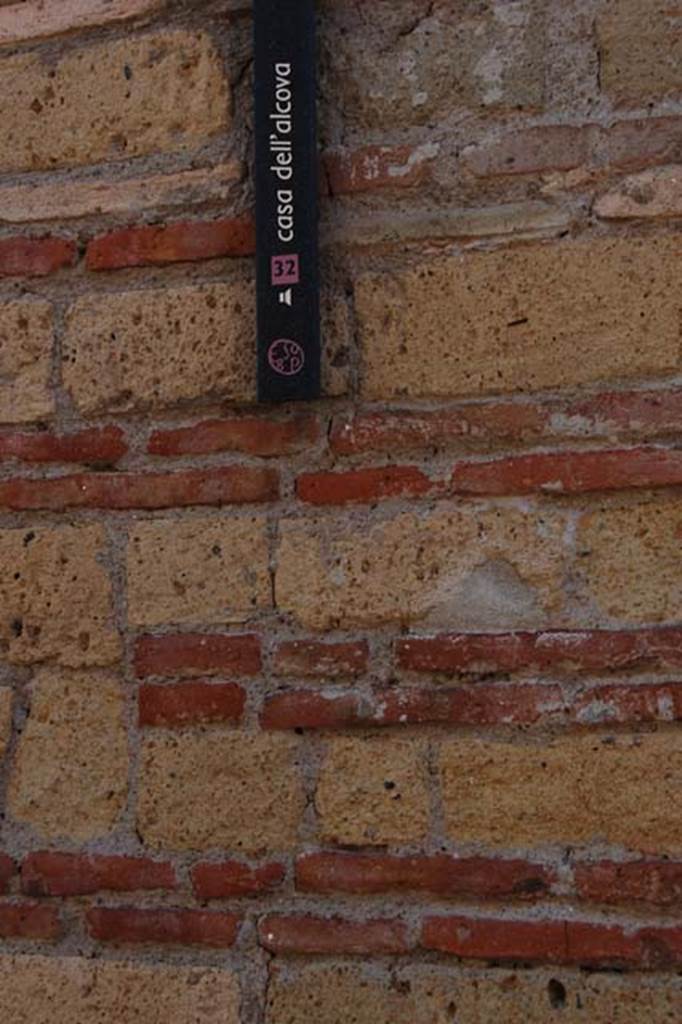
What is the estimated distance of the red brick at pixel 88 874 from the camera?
81.4 inches

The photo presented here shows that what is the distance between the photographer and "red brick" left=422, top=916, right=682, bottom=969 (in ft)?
6.13

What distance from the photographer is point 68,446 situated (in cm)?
220

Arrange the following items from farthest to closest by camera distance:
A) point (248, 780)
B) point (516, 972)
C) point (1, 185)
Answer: point (1, 185), point (248, 780), point (516, 972)

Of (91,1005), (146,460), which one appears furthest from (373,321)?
(91,1005)

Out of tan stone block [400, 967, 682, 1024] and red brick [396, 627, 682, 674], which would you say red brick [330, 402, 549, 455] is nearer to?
red brick [396, 627, 682, 674]

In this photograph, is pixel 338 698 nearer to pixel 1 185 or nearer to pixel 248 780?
pixel 248 780

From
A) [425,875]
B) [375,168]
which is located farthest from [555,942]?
[375,168]

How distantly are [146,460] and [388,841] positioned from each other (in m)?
0.71

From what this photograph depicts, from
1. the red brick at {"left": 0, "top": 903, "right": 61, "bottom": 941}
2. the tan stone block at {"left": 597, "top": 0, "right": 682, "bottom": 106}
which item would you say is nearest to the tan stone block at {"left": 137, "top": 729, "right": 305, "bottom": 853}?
the red brick at {"left": 0, "top": 903, "right": 61, "bottom": 941}

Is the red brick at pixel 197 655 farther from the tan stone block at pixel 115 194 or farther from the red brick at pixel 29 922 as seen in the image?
the tan stone block at pixel 115 194

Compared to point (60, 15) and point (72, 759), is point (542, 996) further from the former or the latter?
point (60, 15)

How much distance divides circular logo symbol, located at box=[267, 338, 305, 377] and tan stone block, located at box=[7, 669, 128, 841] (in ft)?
1.85

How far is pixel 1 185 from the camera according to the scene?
2271 millimetres

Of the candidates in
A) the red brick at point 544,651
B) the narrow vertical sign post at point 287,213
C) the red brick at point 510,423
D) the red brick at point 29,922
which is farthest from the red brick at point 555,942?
the narrow vertical sign post at point 287,213
